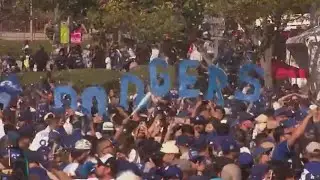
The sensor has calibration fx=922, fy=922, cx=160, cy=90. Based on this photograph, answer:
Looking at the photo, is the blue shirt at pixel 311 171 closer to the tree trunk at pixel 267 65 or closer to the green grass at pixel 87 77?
the tree trunk at pixel 267 65

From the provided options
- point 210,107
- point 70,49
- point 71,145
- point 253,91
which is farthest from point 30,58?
point 71,145

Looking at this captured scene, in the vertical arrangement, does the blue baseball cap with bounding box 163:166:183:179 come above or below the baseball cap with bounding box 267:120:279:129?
above

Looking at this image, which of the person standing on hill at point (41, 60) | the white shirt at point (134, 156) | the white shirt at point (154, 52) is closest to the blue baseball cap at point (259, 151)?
the white shirt at point (134, 156)

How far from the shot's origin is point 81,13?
32.0 metres

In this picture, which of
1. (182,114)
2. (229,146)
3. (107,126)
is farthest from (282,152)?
(182,114)

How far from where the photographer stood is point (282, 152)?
1002cm

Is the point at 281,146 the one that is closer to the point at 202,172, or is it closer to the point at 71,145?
the point at 202,172

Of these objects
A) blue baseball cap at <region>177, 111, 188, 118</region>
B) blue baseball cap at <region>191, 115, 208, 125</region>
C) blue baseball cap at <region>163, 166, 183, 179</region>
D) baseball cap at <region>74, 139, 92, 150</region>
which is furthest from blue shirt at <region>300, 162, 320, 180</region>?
blue baseball cap at <region>177, 111, 188, 118</region>

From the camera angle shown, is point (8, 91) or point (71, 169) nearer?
point (71, 169)

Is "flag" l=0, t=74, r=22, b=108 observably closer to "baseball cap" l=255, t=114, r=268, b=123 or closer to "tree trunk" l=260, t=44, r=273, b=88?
"baseball cap" l=255, t=114, r=268, b=123

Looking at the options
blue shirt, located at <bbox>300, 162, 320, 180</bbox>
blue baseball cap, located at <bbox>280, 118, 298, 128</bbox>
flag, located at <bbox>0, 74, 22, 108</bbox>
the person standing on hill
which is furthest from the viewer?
the person standing on hill

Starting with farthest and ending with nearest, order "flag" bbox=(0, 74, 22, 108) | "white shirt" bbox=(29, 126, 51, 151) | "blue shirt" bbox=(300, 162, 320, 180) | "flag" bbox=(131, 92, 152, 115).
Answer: "flag" bbox=(0, 74, 22, 108)
"flag" bbox=(131, 92, 152, 115)
"white shirt" bbox=(29, 126, 51, 151)
"blue shirt" bbox=(300, 162, 320, 180)

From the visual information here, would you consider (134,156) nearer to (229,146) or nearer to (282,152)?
(229,146)

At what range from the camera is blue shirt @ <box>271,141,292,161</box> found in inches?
388
